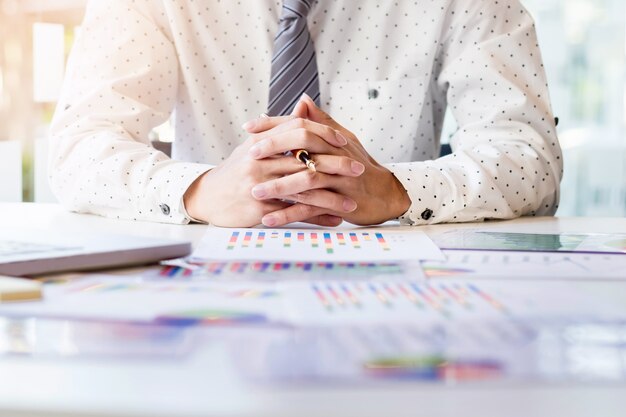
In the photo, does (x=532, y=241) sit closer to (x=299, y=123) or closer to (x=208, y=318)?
(x=299, y=123)

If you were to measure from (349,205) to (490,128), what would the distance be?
450 mm

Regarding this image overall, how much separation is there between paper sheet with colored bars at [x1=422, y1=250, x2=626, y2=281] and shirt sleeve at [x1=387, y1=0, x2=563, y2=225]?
35cm

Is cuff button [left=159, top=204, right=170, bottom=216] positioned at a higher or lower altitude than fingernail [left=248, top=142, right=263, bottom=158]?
lower

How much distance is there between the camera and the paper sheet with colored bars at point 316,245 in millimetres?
834

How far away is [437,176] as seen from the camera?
1.27m

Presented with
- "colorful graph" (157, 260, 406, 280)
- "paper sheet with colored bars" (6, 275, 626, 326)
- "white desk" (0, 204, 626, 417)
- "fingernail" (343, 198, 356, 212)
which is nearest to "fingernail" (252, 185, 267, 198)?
"fingernail" (343, 198, 356, 212)

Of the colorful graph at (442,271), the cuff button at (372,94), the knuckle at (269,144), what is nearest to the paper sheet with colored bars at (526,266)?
the colorful graph at (442,271)

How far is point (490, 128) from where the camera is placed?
147cm

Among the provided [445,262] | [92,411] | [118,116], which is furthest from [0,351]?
[118,116]

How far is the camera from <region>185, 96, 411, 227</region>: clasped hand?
3.69 ft

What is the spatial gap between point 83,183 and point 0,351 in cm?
90

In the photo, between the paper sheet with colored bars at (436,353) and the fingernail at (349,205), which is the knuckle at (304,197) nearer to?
the fingernail at (349,205)

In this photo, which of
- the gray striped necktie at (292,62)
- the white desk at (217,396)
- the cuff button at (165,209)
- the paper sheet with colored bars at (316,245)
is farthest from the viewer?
the gray striped necktie at (292,62)

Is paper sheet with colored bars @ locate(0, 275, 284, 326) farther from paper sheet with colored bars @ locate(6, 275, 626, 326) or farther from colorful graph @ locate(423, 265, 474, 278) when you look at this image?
colorful graph @ locate(423, 265, 474, 278)
